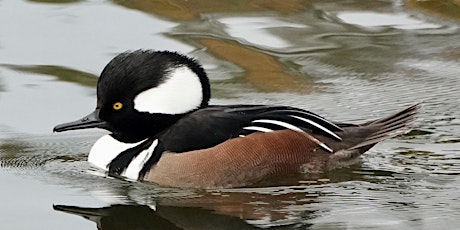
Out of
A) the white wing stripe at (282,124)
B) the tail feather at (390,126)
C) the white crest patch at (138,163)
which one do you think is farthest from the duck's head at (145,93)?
the tail feather at (390,126)

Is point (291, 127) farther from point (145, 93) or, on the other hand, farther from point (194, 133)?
point (145, 93)

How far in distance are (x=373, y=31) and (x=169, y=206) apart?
3887 mm

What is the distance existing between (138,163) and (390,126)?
1487 millimetres

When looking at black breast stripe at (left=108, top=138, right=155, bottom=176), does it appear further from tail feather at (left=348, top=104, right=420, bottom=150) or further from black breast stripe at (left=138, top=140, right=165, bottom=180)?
tail feather at (left=348, top=104, right=420, bottom=150)

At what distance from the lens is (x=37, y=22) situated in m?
10.4

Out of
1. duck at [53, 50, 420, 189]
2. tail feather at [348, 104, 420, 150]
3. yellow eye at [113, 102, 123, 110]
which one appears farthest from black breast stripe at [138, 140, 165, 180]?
tail feather at [348, 104, 420, 150]

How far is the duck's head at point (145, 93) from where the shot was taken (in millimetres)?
7098

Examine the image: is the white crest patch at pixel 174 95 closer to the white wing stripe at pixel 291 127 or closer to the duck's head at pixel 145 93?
the duck's head at pixel 145 93

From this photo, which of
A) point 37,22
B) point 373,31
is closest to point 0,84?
point 37,22

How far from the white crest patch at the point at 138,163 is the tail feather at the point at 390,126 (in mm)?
1160

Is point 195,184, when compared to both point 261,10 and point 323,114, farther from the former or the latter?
point 261,10

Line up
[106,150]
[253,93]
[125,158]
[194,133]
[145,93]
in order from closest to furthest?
[194,133] → [145,93] → [125,158] → [106,150] → [253,93]

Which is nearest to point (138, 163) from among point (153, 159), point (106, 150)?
point (153, 159)

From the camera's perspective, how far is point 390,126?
7398 millimetres
